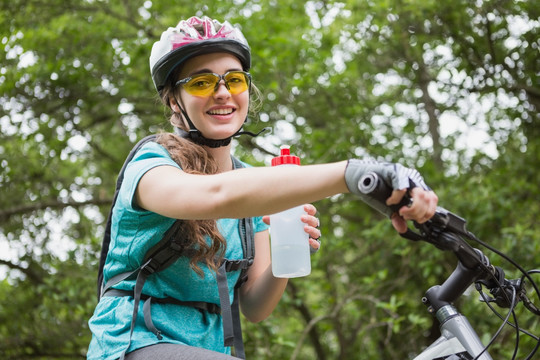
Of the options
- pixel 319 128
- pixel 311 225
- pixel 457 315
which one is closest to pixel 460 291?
pixel 457 315

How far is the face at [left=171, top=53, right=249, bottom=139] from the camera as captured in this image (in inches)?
101

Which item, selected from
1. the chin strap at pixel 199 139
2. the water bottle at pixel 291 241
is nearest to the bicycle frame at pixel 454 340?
the water bottle at pixel 291 241

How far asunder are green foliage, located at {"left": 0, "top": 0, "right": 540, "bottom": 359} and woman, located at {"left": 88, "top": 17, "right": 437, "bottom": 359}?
3401mm

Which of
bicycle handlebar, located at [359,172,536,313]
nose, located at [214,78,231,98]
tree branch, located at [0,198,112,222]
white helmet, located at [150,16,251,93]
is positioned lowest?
tree branch, located at [0,198,112,222]

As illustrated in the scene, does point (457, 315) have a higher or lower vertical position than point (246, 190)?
lower

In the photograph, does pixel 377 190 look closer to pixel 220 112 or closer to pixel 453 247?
pixel 453 247

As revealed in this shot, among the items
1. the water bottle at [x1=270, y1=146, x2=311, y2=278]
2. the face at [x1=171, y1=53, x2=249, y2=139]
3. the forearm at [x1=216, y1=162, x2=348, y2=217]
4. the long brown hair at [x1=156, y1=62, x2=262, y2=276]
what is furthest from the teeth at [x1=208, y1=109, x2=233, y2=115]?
the forearm at [x1=216, y1=162, x2=348, y2=217]

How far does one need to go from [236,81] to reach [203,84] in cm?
14

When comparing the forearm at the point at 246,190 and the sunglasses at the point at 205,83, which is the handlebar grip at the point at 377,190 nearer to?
the forearm at the point at 246,190

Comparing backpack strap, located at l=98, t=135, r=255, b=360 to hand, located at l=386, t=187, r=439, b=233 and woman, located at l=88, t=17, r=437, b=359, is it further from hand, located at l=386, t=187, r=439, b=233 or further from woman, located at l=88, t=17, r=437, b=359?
hand, located at l=386, t=187, r=439, b=233

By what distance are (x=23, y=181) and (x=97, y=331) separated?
557 cm

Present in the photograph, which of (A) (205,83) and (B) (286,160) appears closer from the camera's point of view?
(B) (286,160)

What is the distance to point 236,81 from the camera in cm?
261

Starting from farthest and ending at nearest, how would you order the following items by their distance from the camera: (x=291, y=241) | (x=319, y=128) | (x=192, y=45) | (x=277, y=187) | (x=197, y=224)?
(x=319, y=128) < (x=192, y=45) < (x=291, y=241) < (x=197, y=224) < (x=277, y=187)
